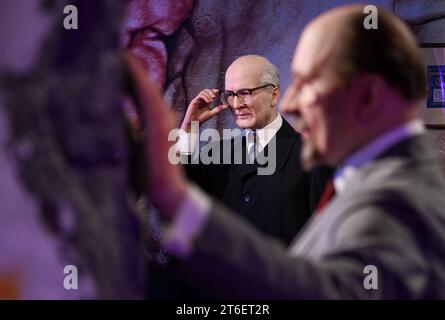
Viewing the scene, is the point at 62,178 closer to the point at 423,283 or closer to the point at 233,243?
the point at 233,243

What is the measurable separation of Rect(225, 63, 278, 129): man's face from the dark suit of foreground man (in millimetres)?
1583

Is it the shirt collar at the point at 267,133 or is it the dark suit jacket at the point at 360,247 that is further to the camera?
the shirt collar at the point at 267,133

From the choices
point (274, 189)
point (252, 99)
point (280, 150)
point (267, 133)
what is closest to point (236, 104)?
point (252, 99)

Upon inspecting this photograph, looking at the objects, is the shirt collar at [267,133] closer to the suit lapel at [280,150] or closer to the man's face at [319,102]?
the suit lapel at [280,150]

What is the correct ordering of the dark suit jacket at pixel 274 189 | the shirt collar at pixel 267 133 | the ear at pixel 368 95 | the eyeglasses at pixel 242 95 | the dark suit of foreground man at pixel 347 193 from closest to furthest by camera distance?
the dark suit of foreground man at pixel 347 193 < the ear at pixel 368 95 < the dark suit jacket at pixel 274 189 < the shirt collar at pixel 267 133 < the eyeglasses at pixel 242 95

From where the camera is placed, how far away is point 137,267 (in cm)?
68

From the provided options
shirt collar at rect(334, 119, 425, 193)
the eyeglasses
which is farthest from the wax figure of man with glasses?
shirt collar at rect(334, 119, 425, 193)

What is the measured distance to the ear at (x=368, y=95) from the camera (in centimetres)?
72

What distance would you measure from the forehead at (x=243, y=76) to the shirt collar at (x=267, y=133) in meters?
0.20

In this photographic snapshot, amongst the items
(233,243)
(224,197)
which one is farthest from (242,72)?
(233,243)

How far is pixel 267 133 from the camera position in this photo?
2344 mm

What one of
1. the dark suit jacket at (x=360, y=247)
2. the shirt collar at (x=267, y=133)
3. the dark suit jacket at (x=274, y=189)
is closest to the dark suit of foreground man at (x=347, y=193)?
the dark suit jacket at (x=360, y=247)

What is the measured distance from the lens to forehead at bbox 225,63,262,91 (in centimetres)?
249

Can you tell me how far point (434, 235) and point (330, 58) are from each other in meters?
0.22
